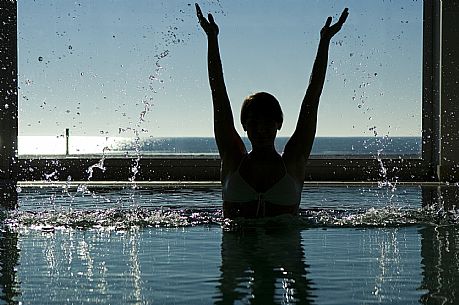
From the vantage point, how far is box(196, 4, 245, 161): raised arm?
128 inches

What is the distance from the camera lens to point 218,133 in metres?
3.26

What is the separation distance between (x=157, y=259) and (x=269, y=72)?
31.8 feet

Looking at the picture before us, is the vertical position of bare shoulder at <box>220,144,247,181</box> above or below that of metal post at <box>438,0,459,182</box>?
below

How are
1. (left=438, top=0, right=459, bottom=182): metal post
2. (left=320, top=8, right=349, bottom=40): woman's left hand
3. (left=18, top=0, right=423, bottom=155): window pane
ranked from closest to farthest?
(left=320, top=8, right=349, bottom=40): woman's left hand
(left=438, top=0, right=459, bottom=182): metal post
(left=18, top=0, right=423, bottom=155): window pane

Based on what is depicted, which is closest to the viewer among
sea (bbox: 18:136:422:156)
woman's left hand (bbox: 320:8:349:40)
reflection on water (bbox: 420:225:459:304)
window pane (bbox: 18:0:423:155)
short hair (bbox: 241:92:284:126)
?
reflection on water (bbox: 420:225:459:304)

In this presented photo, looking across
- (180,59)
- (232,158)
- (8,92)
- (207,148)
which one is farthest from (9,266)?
(207,148)


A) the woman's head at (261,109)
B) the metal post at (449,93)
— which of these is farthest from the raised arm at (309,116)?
the metal post at (449,93)

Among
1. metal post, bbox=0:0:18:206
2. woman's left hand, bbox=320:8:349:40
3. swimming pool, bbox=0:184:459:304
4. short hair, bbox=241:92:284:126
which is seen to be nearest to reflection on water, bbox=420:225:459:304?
swimming pool, bbox=0:184:459:304

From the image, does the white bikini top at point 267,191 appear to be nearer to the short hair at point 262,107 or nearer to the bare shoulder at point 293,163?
the bare shoulder at point 293,163

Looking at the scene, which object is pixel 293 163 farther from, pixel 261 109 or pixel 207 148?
pixel 207 148

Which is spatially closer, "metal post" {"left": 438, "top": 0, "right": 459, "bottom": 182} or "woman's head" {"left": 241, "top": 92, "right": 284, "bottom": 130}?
"woman's head" {"left": 241, "top": 92, "right": 284, "bottom": 130}

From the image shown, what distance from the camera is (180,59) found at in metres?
9.84

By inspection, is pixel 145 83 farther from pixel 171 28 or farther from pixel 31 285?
pixel 31 285

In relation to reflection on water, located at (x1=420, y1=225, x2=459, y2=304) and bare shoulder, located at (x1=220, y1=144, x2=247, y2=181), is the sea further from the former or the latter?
reflection on water, located at (x1=420, y1=225, x2=459, y2=304)
